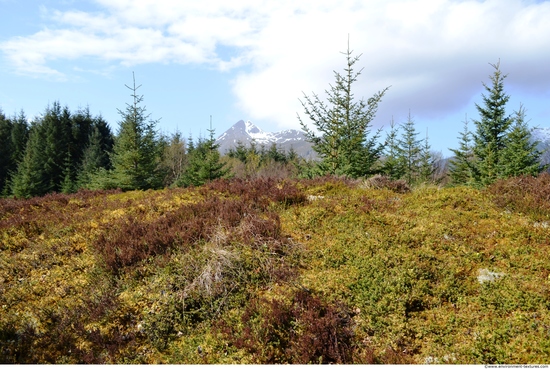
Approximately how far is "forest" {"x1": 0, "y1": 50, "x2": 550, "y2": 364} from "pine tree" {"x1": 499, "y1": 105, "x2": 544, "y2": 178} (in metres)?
13.1

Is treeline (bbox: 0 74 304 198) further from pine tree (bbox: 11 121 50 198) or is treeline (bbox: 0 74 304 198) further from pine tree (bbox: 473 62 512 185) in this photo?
pine tree (bbox: 473 62 512 185)

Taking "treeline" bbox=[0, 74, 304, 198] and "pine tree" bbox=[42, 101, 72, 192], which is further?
"pine tree" bbox=[42, 101, 72, 192]

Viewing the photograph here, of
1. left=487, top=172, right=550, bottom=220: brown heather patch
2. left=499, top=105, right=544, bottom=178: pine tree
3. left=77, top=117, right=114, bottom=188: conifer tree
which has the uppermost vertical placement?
left=77, top=117, right=114, bottom=188: conifer tree

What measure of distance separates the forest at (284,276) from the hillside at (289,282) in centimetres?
3

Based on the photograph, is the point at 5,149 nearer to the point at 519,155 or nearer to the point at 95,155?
the point at 95,155

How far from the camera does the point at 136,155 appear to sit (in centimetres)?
2059

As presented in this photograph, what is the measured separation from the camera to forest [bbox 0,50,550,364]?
185 inches

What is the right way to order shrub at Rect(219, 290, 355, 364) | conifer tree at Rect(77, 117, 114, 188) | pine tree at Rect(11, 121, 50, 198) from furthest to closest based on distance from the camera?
1. conifer tree at Rect(77, 117, 114, 188)
2. pine tree at Rect(11, 121, 50, 198)
3. shrub at Rect(219, 290, 355, 364)

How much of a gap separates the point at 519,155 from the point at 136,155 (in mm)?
23685

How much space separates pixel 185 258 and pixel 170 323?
140cm

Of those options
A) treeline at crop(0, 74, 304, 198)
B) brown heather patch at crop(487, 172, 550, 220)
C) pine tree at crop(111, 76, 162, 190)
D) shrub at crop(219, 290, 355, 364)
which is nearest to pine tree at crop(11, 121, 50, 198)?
treeline at crop(0, 74, 304, 198)

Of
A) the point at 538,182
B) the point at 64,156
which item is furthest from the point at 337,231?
the point at 64,156

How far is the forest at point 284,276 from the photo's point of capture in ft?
15.4

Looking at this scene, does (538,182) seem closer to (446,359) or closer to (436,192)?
(436,192)
